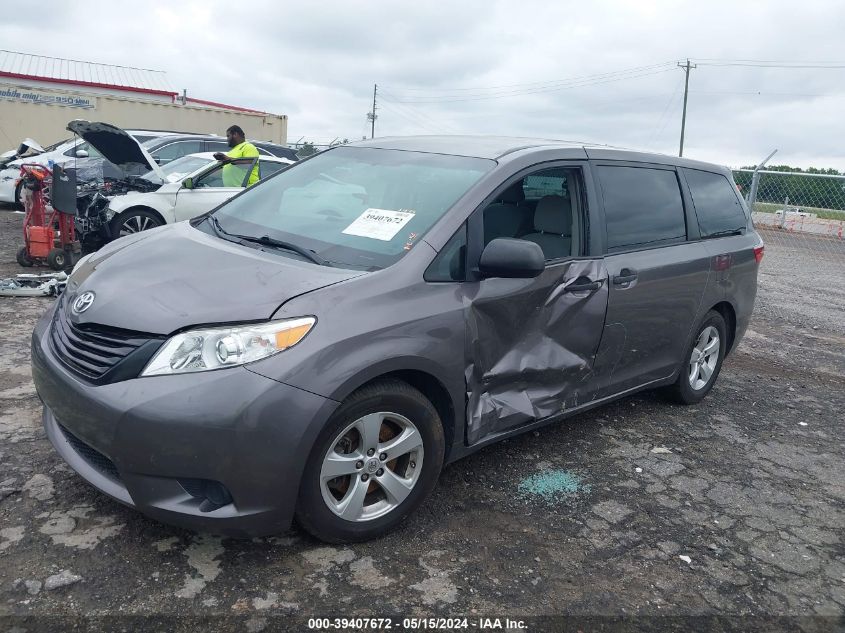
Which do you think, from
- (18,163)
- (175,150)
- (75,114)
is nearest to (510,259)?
(175,150)

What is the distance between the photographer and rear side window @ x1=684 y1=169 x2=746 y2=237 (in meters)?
5.05

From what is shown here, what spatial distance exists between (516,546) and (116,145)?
771 cm

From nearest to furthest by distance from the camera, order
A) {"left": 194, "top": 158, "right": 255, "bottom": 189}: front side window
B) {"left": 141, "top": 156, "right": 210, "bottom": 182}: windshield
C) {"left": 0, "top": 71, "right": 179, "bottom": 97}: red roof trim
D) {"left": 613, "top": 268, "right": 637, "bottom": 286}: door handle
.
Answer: {"left": 613, "top": 268, "right": 637, "bottom": 286}: door handle → {"left": 194, "top": 158, "right": 255, "bottom": 189}: front side window → {"left": 141, "top": 156, "right": 210, "bottom": 182}: windshield → {"left": 0, "top": 71, "right": 179, "bottom": 97}: red roof trim

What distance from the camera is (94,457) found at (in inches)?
114

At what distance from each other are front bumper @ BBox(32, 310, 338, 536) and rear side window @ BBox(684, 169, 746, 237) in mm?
3394

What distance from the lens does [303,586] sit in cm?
279

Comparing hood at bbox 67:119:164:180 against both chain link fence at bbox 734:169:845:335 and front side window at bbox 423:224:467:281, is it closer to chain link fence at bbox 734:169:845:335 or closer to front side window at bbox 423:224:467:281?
front side window at bbox 423:224:467:281

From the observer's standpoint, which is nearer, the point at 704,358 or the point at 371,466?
the point at 371,466

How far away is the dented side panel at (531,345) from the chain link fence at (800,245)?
19.1ft

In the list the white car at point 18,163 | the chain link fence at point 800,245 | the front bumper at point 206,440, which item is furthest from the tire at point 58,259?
the chain link fence at point 800,245

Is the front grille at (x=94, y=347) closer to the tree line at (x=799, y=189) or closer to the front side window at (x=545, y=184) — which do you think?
the front side window at (x=545, y=184)

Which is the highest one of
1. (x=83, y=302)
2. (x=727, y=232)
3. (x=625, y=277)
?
(x=727, y=232)

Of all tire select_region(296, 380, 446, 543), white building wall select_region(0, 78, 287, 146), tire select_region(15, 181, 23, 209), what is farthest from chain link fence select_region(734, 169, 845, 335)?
white building wall select_region(0, 78, 287, 146)

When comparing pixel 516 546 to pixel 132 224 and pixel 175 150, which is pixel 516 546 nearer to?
pixel 132 224
